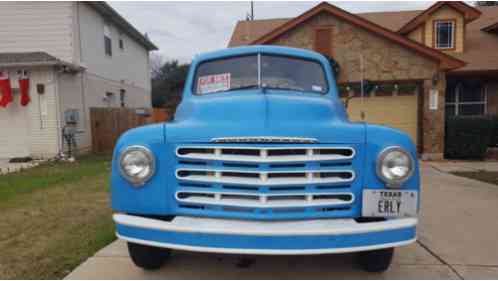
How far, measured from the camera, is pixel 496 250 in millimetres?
3453

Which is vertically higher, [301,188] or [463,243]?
[301,188]

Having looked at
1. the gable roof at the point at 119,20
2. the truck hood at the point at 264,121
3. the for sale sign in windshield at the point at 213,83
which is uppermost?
the gable roof at the point at 119,20

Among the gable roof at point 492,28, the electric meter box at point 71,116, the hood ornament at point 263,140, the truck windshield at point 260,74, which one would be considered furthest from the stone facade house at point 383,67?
the hood ornament at point 263,140

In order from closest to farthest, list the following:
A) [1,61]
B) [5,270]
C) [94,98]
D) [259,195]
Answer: [259,195]
[5,270]
[1,61]
[94,98]

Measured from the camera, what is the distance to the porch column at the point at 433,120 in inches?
411

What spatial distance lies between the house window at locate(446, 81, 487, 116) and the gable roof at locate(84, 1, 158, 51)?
44.7 feet

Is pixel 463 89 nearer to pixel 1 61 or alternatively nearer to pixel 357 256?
pixel 357 256

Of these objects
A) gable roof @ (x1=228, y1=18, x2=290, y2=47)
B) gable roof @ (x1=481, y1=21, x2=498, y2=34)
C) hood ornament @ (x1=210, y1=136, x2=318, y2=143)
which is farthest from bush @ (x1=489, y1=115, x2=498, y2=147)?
hood ornament @ (x1=210, y1=136, x2=318, y2=143)

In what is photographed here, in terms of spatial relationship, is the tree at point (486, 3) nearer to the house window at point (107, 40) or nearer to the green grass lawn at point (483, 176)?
the green grass lawn at point (483, 176)

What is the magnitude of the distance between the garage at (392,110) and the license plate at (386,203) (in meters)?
8.82

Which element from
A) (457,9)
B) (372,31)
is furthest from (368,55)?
(457,9)

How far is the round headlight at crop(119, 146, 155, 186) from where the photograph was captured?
238cm

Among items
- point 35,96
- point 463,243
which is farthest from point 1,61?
point 463,243

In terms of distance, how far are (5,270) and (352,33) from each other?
10.4m
